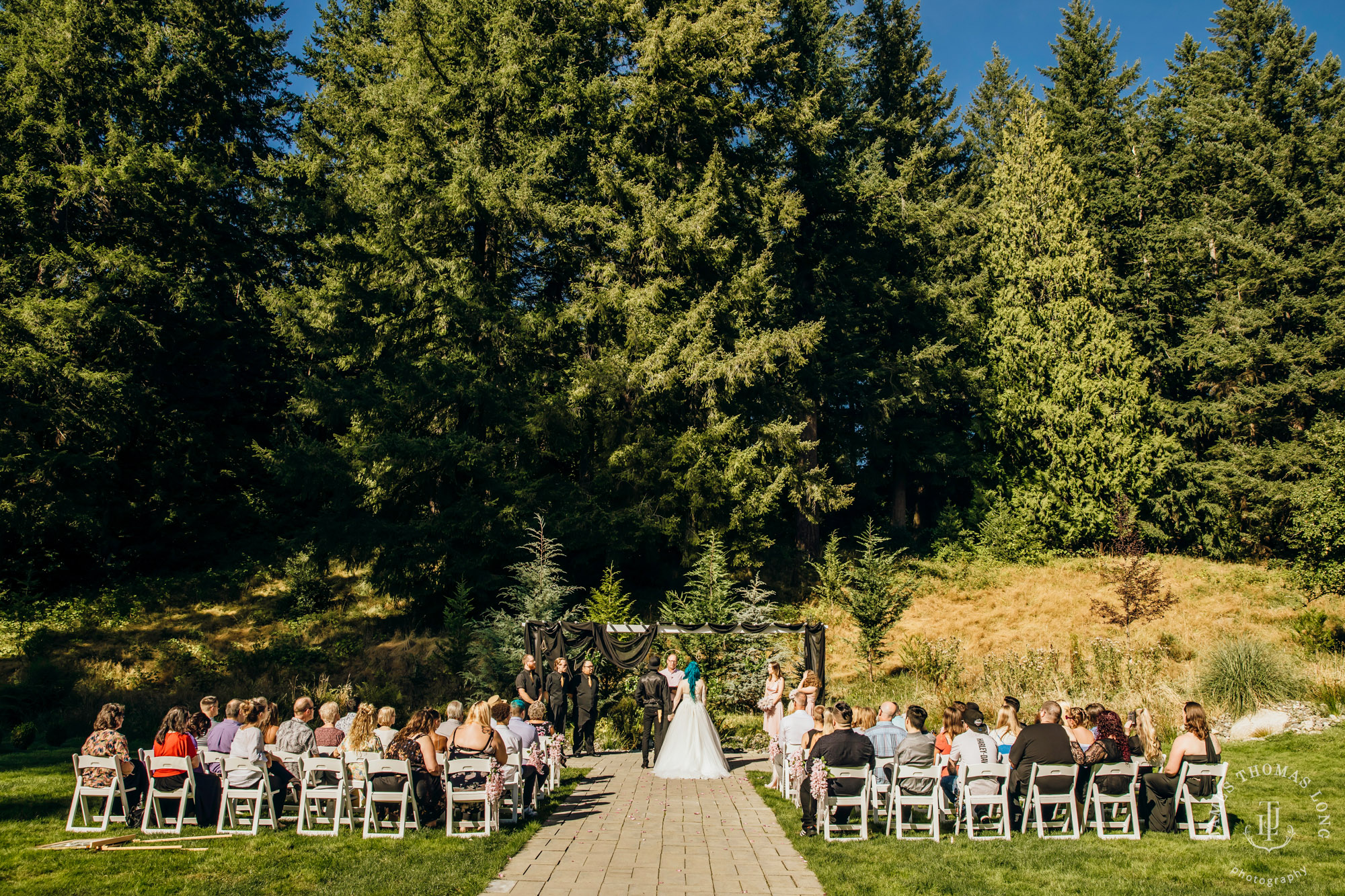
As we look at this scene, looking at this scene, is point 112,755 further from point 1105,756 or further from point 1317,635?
point 1317,635

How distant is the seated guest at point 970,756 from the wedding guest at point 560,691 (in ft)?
22.1

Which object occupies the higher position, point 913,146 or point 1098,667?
point 913,146

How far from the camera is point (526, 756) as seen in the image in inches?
360

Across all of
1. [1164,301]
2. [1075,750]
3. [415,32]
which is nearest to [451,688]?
[1075,750]

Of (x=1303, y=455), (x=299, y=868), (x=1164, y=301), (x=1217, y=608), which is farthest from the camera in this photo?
(x=1164, y=301)

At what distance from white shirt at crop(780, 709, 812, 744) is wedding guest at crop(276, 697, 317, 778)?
210 inches

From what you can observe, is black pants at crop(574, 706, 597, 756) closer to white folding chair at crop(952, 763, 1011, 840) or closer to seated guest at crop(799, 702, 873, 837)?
seated guest at crop(799, 702, 873, 837)

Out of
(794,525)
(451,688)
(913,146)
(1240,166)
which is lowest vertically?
(451,688)

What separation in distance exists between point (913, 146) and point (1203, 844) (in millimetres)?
29326

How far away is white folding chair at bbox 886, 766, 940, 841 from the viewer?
809 centimetres

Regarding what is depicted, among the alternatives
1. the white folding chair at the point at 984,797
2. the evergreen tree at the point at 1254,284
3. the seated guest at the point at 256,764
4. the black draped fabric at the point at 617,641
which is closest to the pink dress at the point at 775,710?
the black draped fabric at the point at 617,641

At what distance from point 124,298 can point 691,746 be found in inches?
836

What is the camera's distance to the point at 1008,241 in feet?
100

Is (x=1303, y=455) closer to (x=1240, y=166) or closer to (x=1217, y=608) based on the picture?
(x=1217, y=608)
